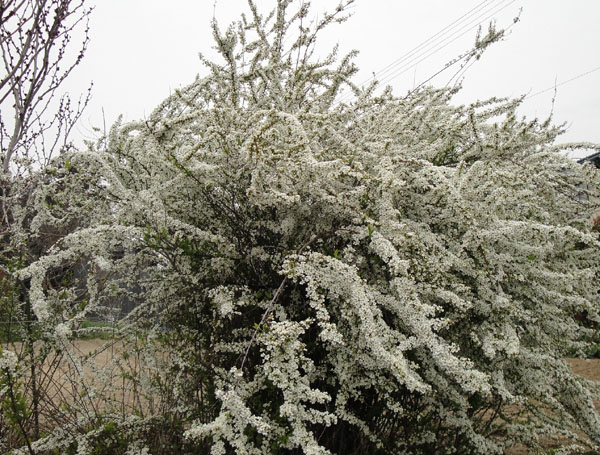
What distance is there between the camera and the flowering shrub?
190 centimetres

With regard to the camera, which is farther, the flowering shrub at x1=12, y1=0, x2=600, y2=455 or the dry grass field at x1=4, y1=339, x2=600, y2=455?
the dry grass field at x1=4, y1=339, x2=600, y2=455

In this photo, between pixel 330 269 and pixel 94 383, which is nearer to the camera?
pixel 330 269

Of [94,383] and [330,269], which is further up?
[330,269]

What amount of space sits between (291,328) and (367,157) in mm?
1098

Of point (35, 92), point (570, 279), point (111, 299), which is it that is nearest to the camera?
point (570, 279)

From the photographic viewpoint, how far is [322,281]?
1.90m

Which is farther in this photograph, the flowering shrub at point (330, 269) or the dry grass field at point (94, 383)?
the dry grass field at point (94, 383)

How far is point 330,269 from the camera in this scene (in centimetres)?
194

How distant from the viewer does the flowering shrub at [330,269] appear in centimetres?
190

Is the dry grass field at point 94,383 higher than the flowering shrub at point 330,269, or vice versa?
the flowering shrub at point 330,269

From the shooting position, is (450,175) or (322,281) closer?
(322,281)

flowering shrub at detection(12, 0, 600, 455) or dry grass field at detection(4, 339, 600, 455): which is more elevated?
flowering shrub at detection(12, 0, 600, 455)

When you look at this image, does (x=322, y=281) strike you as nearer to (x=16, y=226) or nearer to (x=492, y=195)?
(x=492, y=195)

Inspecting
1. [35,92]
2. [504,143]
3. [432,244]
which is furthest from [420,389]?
[35,92]
